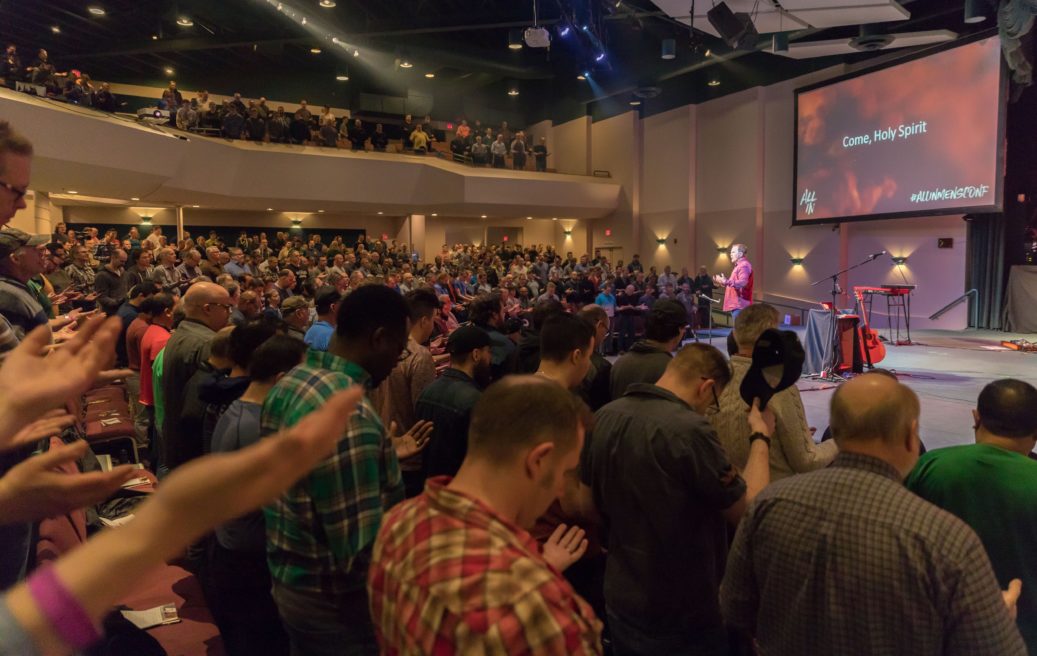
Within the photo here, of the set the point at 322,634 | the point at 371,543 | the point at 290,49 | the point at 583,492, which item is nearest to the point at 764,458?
the point at 583,492

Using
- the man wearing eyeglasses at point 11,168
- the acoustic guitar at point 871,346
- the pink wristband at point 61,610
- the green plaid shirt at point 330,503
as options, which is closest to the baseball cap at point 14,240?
the man wearing eyeglasses at point 11,168

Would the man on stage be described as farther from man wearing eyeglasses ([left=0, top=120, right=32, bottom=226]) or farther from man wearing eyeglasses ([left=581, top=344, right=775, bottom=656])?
man wearing eyeglasses ([left=0, top=120, right=32, bottom=226])

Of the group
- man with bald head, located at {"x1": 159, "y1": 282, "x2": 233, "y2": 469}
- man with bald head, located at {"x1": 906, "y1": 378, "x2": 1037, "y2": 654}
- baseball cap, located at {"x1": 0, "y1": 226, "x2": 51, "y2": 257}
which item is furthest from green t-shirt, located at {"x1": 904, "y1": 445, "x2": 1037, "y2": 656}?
baseball cap, located at {"x1": 0, "y1": 226, "x2": 51, "y2": 257}

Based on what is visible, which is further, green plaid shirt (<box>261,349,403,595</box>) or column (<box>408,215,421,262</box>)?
column (<box>408,215,421,262</box>)

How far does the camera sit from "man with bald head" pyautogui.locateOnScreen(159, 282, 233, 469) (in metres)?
3.02

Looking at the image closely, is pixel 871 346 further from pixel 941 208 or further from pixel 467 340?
pixel 467 340

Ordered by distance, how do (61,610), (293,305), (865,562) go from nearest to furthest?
(61,610)
(865,562)
(293,305)

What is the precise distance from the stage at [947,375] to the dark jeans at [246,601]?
4056 mm

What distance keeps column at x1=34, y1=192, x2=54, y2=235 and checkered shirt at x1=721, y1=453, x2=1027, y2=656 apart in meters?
16.2

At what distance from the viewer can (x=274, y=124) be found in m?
16.1

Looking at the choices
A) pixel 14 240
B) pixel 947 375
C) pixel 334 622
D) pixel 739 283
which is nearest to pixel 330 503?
pixel 334 622

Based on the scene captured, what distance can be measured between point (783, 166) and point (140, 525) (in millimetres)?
17689

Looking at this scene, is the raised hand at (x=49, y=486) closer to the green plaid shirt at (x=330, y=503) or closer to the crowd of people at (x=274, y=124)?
the green plaid shirt at (x=330, y=503)

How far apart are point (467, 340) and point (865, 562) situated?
188 centimetres
